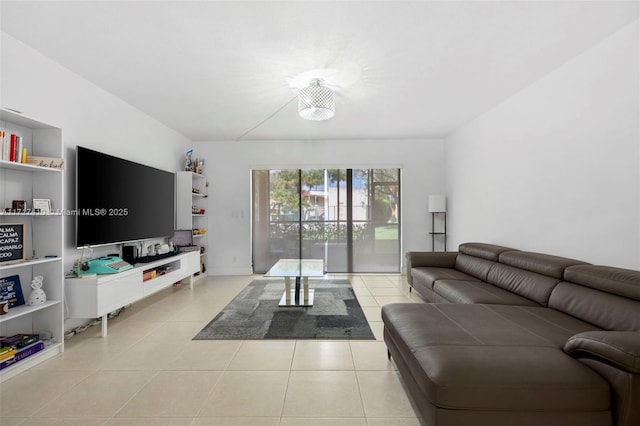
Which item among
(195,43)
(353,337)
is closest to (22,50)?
(195,43)

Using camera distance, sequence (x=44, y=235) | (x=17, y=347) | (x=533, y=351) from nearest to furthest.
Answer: (x=533, y=351) → (x=17, y=347) → (x=44, y=235)

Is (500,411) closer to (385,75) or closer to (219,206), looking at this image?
(385,75)

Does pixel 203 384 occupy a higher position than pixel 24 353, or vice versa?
pixel 24 353

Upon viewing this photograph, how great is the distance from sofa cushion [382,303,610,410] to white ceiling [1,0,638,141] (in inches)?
85.3

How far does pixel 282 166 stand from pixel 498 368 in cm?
470

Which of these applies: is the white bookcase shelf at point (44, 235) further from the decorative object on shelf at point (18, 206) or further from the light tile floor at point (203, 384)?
the light tile floor at point (203, 384)

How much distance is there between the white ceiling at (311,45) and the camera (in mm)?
1955

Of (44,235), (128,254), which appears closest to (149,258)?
(128,254)

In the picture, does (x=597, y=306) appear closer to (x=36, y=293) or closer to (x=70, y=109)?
(x=36, y=293)

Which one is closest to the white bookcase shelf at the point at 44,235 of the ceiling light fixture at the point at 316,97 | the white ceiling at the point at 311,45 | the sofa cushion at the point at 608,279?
the white ceiling at the point at 311,45

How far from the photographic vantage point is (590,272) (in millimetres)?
2068

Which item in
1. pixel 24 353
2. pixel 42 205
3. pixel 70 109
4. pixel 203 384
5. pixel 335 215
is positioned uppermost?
pixel 70 109

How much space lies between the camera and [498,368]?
1327 mm

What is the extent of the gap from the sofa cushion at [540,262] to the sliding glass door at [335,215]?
262 cm
